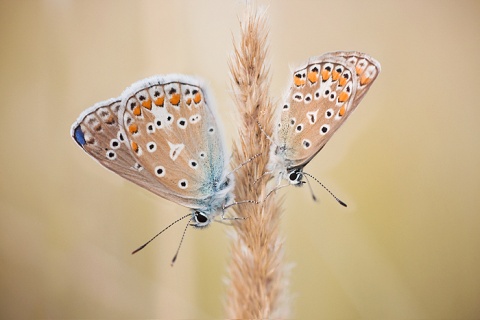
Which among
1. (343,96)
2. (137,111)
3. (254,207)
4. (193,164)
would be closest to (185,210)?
(193,164)

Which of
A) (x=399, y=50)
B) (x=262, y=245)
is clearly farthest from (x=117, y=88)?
(x=399, y=50)

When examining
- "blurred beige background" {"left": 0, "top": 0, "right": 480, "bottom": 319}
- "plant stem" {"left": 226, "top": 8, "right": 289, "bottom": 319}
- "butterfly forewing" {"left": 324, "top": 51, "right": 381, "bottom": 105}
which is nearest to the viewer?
"plant stem" {"left": 226, "top": 8, "right": 289, "bottom": 319}

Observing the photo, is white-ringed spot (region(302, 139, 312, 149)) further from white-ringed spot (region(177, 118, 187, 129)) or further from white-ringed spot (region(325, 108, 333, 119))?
white-ringed spot (region(177, 118, 187, 129))

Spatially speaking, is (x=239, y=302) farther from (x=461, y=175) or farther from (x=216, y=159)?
(x=461, y=175)

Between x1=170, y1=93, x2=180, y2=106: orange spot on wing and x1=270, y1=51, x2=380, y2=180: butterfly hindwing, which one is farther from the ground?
x1=170, y1=93, x2=180, y2=106: orange spot on wing

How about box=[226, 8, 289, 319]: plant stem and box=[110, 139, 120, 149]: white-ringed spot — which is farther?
box=[110, 139, 120, 149]: white-ringed spot

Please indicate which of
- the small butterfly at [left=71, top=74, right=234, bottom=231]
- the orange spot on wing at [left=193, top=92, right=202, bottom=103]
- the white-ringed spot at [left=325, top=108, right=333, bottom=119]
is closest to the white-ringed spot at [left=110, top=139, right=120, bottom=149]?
the small butterfly at [left=71, top=74, right=234, bottom=231]

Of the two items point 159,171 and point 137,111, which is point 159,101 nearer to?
point 137,111

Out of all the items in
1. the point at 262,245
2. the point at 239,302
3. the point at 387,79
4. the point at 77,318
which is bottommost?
the point at 239,302
